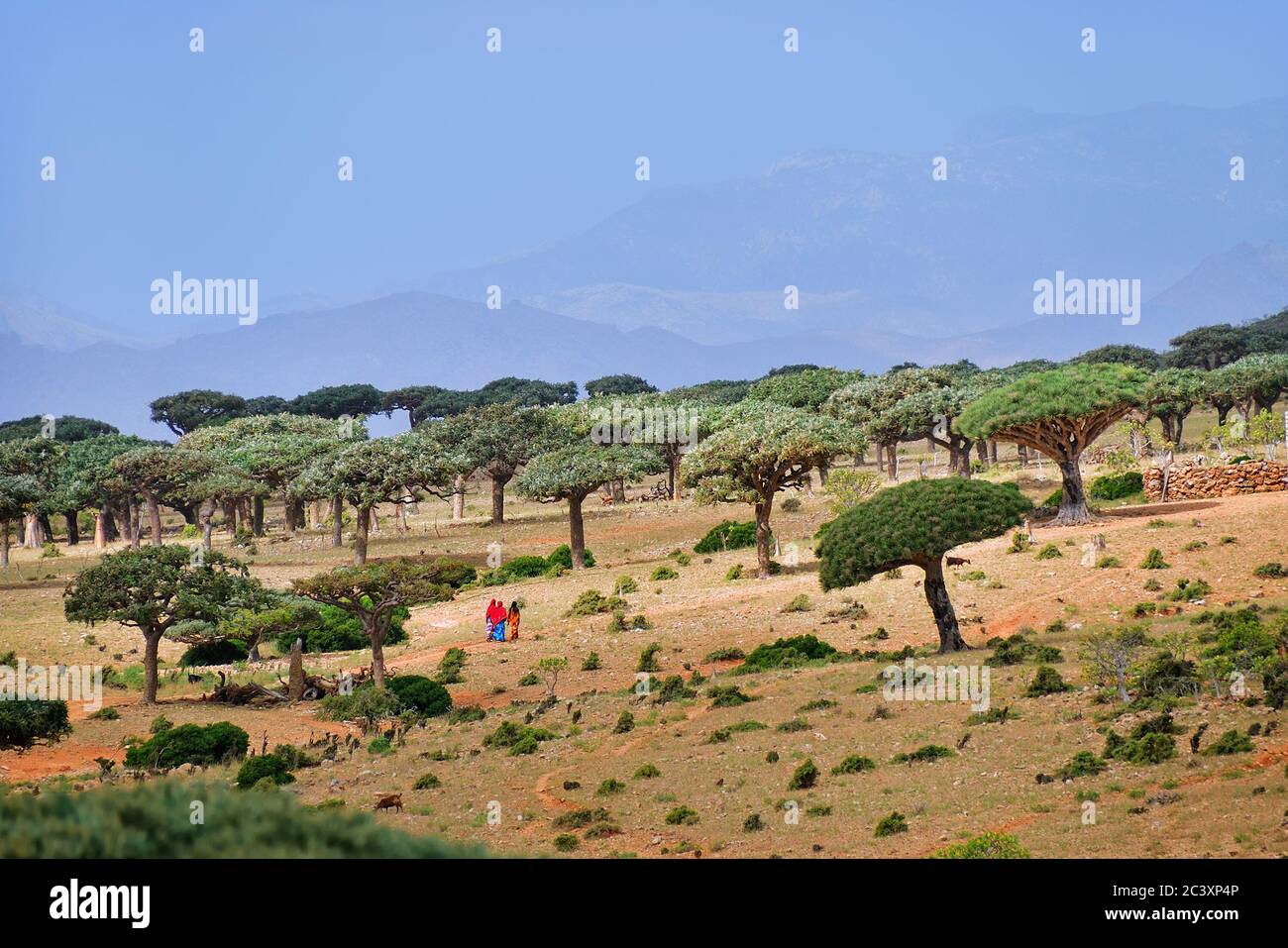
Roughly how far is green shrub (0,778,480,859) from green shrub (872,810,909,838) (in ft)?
46.0

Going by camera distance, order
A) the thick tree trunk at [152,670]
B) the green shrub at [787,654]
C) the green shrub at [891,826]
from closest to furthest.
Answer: the green shrub at [891,826], the green shrub at [787,654], the thick tree trunk at [152,670]

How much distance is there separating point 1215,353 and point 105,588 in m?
124

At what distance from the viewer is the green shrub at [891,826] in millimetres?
21391

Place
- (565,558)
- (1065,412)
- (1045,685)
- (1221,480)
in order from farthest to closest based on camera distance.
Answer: (565,558), (1221,480), (1065,412), (1045,685)

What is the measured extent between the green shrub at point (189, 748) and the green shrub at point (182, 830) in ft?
81.3

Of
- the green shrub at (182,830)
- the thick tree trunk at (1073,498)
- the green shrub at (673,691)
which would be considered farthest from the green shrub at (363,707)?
the thick tree trunk at (1073,498)

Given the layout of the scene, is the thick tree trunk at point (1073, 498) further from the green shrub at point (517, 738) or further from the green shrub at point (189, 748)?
the green shrub at point (189, 748)

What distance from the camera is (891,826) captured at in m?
21.5

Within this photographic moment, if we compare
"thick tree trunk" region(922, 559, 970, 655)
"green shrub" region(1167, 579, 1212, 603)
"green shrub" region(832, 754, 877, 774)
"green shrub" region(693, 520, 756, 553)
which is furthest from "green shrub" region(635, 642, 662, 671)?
"green shrub" region(693, 520, 756, 553)

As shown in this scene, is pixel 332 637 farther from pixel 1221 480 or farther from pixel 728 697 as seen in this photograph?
pixel 1221 480

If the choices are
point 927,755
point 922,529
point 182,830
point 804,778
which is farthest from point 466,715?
point 182,830

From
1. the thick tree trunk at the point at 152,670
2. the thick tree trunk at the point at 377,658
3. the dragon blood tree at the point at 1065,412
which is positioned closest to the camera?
the thick tree trunk at the point at 377,658

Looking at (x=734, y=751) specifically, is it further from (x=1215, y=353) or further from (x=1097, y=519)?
(x=1215, y=353)

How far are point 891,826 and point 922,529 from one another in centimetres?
1440
